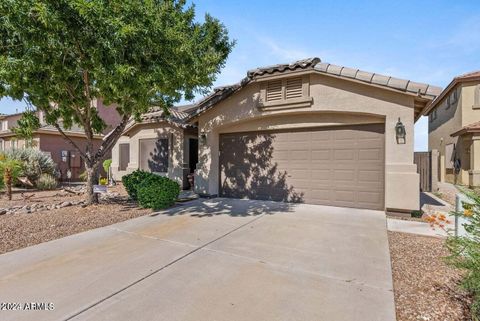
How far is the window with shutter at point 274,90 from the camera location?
8445 millimetres

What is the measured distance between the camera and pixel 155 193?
7.52 meters

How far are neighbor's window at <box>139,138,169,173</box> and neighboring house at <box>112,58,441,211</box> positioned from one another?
202 cm

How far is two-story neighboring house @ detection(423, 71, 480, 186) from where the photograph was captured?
1310 centimetres

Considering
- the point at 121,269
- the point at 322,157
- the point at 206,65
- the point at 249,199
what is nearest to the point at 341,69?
the point at 322,157

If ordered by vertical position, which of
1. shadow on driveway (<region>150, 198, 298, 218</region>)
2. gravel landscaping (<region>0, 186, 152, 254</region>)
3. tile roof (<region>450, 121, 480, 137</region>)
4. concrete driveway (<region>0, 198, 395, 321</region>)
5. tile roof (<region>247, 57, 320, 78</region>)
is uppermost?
tile roof (<region>247, 57, 320, 78</region>)

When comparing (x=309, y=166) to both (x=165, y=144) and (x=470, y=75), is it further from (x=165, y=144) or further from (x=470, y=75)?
(x=470, y=75)

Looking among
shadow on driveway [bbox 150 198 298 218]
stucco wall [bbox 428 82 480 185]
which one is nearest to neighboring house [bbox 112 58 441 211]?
shadow on driveway [bbox 150 198 298 218]

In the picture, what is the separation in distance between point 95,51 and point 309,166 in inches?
263

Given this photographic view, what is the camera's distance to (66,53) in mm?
5797

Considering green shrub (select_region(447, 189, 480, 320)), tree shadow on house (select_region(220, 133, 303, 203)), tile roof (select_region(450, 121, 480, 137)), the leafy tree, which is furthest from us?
tile roof (select_region(450, 121, 480, 137))

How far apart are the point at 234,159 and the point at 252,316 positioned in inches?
290

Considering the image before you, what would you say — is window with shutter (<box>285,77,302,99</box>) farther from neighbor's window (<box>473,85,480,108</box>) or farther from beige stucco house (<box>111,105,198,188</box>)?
neighbor's window (<box>473,85,480,108</box>)

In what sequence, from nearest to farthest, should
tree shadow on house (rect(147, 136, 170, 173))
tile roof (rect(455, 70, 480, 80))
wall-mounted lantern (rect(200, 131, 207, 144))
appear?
1. wall-mounted lantern (rect(200, 131, 207, 144))
2. tree shadow on house (rect(147, 136, 170, 173))
3. tile roof (rect(455, 70, 480, 80))

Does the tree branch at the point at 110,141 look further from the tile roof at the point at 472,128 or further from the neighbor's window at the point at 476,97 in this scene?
the neighbor's window at the point at 476,97
